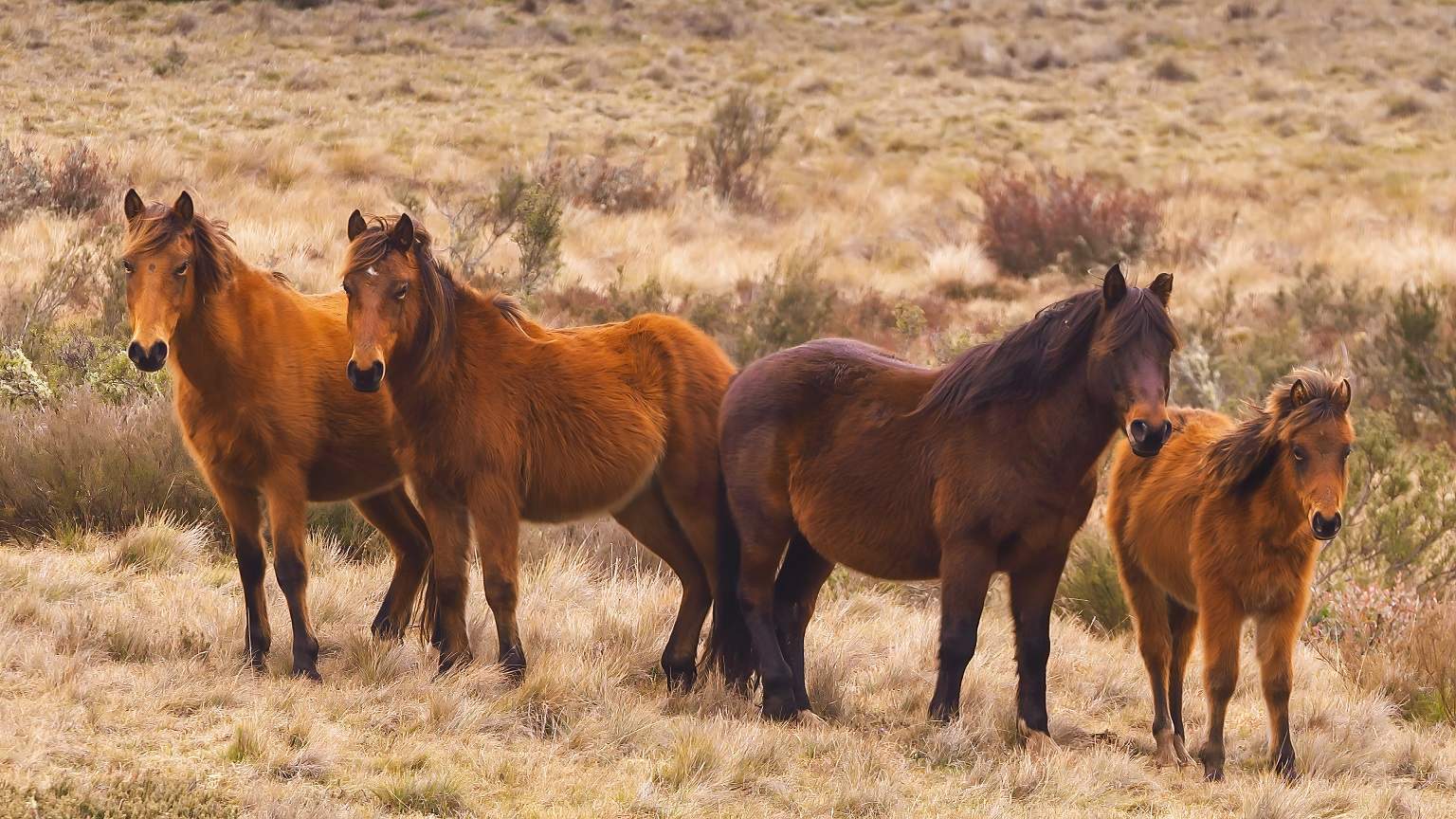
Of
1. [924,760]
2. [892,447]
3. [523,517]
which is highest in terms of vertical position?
[892,447]

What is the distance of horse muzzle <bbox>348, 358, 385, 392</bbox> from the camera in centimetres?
570

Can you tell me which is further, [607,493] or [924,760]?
[607,493]

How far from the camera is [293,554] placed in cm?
634

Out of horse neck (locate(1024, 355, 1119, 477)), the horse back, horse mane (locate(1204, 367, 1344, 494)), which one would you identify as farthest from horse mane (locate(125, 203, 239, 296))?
horse mane (locate(1204, 367, 1344, 494))

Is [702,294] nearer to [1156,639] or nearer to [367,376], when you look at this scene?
[1156,639]

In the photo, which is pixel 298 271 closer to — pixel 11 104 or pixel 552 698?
pixel 552 698

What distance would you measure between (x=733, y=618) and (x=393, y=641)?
154 cm

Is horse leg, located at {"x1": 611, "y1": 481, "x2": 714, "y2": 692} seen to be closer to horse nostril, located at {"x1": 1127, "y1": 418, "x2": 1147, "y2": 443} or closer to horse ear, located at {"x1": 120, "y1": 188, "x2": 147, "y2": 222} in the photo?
horse nostril, located at {"x1": 1127, "y1": 418, "x2": 1147, "y2": 443}

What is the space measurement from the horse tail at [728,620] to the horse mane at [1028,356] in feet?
3.49

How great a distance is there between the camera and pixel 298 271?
15.0 meters

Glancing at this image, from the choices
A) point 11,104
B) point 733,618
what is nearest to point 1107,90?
point 11,104

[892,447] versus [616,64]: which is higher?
[616,64]

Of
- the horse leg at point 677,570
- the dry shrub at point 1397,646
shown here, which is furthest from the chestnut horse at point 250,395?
the dry shrub at point 1397,646

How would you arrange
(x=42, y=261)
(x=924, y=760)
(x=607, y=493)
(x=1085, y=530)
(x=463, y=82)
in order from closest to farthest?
(x=924, y=760) < (x=607, y=493) < (x=1085, y=530) < (x=42, y=261) < (x=463, y=82)
